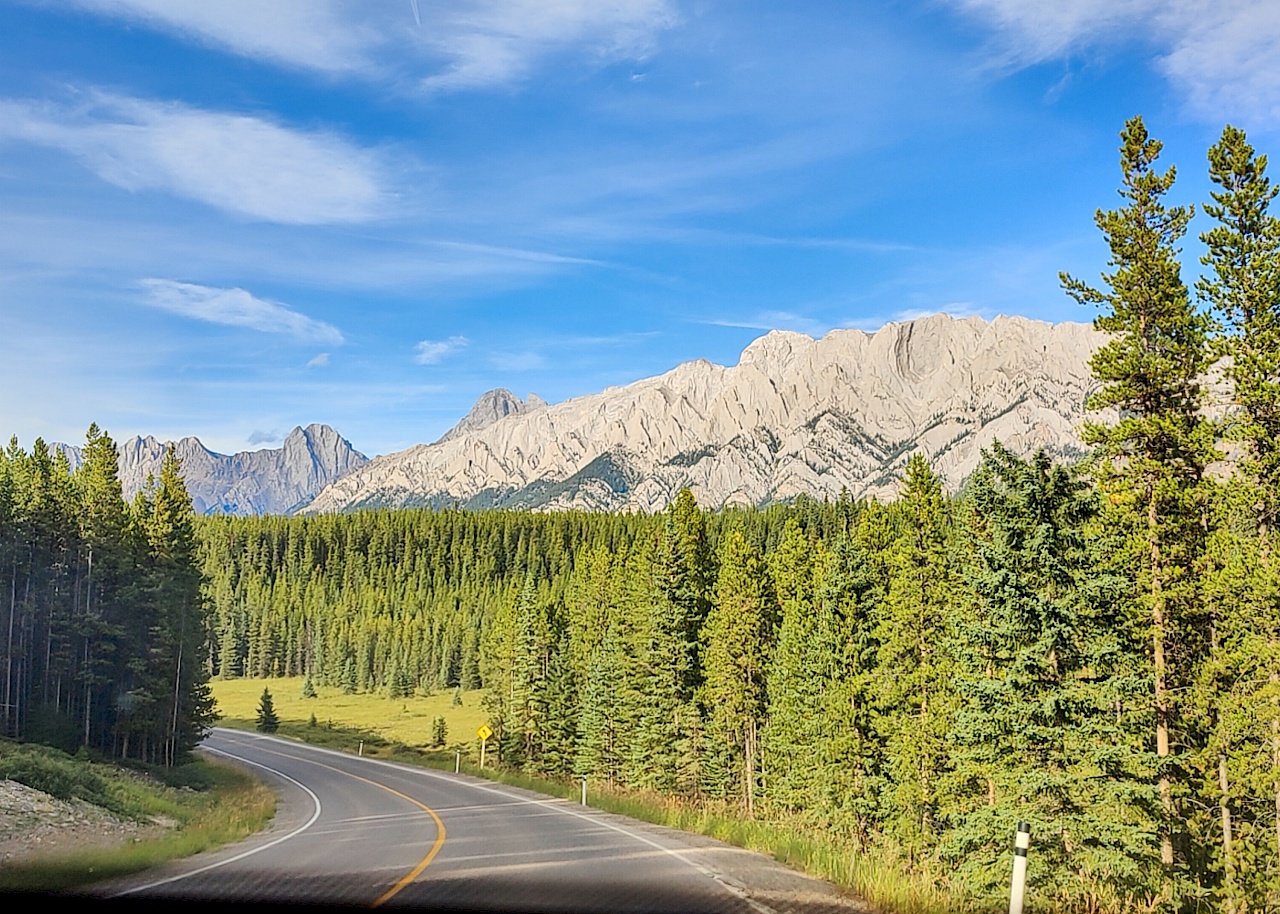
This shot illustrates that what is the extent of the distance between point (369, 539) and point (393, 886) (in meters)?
169

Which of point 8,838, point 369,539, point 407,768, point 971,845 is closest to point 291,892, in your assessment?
point 8,838

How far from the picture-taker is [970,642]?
72.9 ft

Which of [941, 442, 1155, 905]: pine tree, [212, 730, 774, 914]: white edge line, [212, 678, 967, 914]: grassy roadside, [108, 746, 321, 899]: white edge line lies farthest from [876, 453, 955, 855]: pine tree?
[108, 746, 321, 899]: white edge line

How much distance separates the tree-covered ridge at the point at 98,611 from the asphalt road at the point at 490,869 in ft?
74.4

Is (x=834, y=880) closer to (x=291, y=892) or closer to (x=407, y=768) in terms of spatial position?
(x=291, y=892)

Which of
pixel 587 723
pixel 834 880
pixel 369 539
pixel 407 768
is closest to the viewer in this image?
pixel 834 880

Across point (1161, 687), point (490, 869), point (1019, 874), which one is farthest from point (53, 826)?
point (1161, 687)

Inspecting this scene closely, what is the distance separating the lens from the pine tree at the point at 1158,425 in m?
19.5

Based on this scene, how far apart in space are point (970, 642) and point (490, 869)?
44.9ft

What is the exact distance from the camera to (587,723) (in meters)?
46.0

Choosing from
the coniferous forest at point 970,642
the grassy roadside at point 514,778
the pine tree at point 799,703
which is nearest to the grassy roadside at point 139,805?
the coniferous forest at point 970,642

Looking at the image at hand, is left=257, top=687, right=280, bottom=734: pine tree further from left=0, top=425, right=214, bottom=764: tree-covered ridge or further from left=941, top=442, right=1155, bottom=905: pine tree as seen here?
left=941, top=442, right=1155, bottom=905: pine tree

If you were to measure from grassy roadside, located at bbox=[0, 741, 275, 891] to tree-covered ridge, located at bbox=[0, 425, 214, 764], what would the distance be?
12.3ft

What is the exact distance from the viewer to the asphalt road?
10227 mm
